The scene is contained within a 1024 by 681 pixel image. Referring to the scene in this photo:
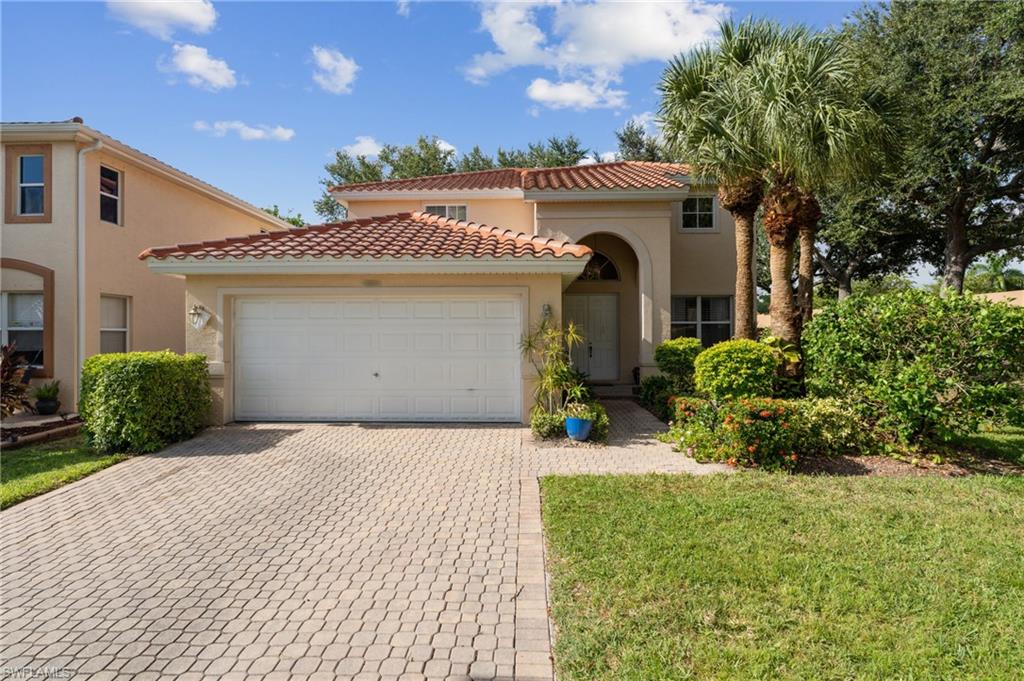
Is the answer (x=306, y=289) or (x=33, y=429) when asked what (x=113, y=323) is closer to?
(x=33, y=429)

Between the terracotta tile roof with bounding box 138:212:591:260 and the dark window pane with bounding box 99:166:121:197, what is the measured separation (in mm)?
3930

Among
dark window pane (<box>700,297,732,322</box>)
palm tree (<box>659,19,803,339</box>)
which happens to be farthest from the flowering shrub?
dark window pane (<box>700,297,732,322</box>)

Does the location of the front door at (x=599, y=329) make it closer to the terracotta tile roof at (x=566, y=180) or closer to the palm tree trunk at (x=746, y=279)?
the terracotta tile roof at (x=566, y=180)

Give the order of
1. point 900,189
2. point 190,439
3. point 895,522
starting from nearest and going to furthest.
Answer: point 895,522 < point 190,439 < point 900,189

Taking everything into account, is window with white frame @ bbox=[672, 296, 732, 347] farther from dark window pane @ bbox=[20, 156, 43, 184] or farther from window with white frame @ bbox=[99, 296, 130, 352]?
dark window pane @ bbox=[20, 156, 43, 184]

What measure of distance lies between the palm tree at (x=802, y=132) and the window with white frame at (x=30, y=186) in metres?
16.4

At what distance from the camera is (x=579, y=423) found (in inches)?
359

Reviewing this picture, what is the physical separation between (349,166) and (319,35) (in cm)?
2400

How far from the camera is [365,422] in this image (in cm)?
1046

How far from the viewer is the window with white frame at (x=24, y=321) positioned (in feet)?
40.2

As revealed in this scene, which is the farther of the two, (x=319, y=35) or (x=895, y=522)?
(x=319, y=35)

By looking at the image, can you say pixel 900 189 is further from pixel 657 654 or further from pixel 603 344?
pixel 657 654

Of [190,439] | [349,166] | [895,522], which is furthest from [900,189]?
[349,166]

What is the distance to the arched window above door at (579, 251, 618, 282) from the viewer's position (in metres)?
16.2
